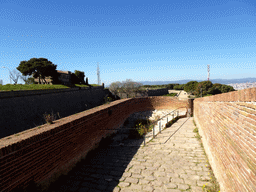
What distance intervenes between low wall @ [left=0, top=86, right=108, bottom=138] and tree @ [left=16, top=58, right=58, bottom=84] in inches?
373

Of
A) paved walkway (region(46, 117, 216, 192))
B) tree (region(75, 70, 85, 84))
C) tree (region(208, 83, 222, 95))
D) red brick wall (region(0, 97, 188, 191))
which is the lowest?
paved walkway (region(46, 117, 216, 192))

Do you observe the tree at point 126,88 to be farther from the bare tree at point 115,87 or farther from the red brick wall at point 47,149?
the red brick wall at point 47,149

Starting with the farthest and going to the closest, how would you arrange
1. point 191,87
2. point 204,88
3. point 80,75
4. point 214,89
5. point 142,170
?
1. point 191,87
2. point 80,75
3. point 214,89
4. point 204,88
5. point 142,170

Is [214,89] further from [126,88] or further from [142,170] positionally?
[142,170]

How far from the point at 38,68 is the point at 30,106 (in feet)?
48.5

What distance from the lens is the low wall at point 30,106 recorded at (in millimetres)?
10359

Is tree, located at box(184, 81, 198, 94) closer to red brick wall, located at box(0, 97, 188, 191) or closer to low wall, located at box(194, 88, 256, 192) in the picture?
red brick wall, located at box(0, 97, 188, 191)

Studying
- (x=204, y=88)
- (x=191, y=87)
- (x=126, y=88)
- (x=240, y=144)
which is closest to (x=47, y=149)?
(x=240, y=144)

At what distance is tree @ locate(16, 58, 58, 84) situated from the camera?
76.9 ft

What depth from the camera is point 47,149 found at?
371 cm

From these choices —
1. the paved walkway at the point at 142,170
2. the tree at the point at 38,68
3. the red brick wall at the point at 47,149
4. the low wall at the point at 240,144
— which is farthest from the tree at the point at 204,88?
the low wall at the point at 240,144

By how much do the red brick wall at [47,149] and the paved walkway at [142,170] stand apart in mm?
512

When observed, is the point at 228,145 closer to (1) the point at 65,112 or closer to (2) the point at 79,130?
(2) the point at 79,130

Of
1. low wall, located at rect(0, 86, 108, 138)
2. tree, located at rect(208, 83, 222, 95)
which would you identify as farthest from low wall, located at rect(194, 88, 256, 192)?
tree, located at rect(208, 83, 222, 95)
